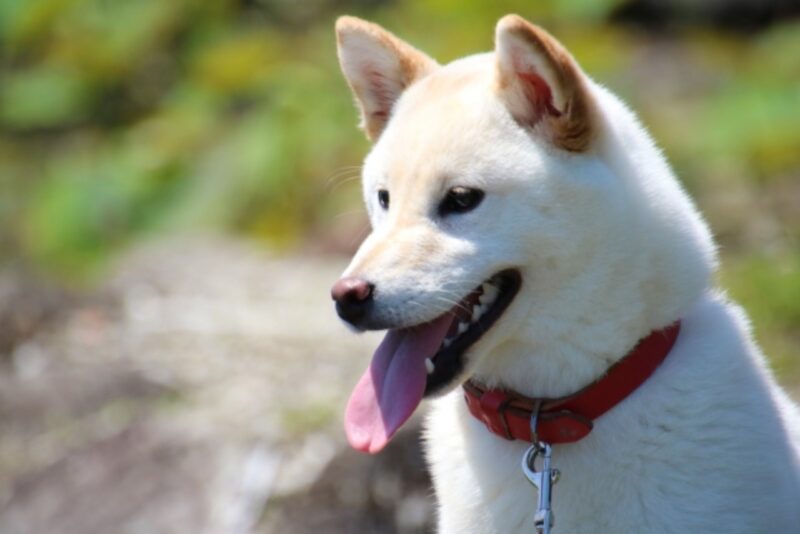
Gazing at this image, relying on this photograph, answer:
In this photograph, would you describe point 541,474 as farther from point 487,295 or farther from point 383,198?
point 383,198

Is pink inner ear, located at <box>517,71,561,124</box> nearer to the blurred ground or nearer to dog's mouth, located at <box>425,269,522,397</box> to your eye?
dog's mouth, located at <box>425,269,522,397</box>

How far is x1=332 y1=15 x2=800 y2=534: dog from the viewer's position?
10.6 ft

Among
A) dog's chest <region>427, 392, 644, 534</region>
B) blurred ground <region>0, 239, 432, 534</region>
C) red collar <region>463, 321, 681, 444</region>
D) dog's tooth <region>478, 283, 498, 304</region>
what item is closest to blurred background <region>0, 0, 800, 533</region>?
blurred ground <region>0, 239, 432, 534</region>

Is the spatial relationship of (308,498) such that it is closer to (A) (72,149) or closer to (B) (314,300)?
(B) (314,300)

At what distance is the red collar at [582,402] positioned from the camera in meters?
3.30

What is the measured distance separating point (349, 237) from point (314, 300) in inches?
37.6

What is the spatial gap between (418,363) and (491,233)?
358 millimetres

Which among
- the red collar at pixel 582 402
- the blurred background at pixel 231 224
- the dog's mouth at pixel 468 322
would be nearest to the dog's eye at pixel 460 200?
the dog's mouth at pixel 468 322

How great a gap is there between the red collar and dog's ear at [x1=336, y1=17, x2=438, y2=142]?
0.94 metres

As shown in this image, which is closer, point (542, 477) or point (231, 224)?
point (542, 477)

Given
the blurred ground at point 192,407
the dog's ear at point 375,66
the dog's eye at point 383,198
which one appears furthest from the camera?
the blurred ground at point 192,407

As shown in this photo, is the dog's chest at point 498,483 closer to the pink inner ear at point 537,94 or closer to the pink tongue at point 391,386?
the pink tongue at point 391,386

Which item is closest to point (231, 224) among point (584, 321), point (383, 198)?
point (383, 198)

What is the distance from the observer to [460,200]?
331cm
